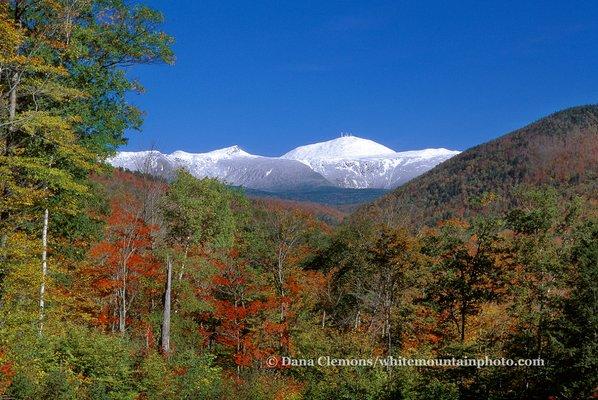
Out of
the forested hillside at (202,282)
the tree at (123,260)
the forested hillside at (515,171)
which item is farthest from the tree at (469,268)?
the forested hillside at (515,171)

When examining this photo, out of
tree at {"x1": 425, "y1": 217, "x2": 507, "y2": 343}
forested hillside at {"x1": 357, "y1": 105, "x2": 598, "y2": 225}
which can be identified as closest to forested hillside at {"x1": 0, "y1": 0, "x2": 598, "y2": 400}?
tree at {"x1": 425, "y1": 217, "x2": 507, "y2": 343}

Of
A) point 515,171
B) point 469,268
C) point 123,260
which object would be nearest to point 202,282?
point 123,260

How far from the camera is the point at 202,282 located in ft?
94.0

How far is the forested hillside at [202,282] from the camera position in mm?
12422

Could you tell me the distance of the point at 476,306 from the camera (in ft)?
73.5

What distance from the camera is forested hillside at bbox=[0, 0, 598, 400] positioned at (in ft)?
40.8

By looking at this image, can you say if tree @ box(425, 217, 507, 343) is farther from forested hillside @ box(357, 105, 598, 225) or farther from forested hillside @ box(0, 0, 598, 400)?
forested hillside @ box(357, 105, 598, 225)

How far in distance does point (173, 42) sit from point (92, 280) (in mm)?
13906

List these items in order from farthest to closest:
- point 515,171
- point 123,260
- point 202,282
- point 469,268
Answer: point 515,171 → point 202,282 → point 123,260 → point 469,268

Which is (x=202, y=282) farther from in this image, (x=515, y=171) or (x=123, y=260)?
(x=515, y=171)

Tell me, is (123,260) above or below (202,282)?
above

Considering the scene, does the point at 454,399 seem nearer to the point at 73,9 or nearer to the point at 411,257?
the point at 411,257

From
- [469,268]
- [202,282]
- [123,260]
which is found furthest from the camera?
[202,282]

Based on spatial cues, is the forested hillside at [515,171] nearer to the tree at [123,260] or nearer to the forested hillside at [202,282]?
the forested hillside at [202,282]
